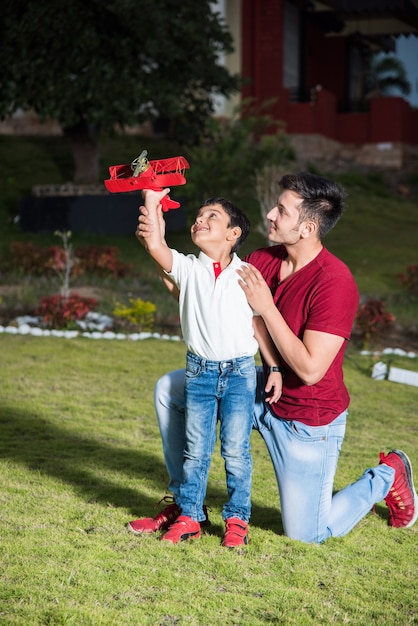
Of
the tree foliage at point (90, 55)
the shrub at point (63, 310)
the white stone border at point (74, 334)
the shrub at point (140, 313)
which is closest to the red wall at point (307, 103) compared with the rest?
the tree foliage at point (90, 55)

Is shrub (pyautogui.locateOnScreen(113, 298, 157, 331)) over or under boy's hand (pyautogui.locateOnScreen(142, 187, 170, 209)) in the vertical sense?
under

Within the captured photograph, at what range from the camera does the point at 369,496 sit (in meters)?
4.22

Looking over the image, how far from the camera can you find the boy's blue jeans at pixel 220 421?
3.74 meters

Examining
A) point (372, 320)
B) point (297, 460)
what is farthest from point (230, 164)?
point (297, 460)

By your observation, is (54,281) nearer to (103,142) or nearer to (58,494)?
(58,494)

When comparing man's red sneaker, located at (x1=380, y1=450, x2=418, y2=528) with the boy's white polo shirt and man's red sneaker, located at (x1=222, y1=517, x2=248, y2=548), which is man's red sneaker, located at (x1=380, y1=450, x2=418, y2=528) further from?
the boy's white polo shirt

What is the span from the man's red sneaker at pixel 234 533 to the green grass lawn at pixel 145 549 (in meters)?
0.04

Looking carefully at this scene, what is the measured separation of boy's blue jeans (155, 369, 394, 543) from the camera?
3930mm

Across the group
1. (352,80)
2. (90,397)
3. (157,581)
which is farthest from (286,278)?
(352,80)

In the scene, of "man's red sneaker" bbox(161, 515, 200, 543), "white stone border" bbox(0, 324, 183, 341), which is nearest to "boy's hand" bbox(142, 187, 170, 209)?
"man's red sneaker" bbox(161, 515, 200, 543)

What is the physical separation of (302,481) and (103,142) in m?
21.7

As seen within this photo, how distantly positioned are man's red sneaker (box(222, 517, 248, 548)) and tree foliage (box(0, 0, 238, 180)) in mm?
13257

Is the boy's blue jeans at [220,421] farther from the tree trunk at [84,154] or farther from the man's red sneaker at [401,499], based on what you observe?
the tree trunk at [84,154]

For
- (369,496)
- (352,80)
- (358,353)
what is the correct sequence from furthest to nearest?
(352,80) → (358,353) → (369,496)
